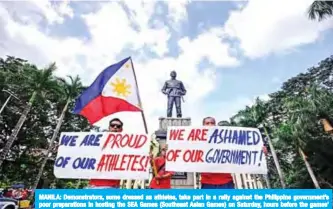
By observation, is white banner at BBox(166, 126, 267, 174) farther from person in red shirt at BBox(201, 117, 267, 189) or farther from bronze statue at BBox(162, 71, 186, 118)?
bronze statue at BBox(162, 71, 186, 118)

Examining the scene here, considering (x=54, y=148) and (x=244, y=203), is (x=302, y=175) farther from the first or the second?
(x=244, y=203)

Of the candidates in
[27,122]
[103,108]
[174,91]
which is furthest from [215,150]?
[27,122]

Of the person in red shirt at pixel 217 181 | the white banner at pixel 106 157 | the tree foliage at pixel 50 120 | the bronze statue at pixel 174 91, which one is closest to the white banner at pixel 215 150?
the person in red shirt at pixel 217 181

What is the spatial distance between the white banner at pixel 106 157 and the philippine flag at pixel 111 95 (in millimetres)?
1976

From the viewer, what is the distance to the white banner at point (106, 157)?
532 centimetres

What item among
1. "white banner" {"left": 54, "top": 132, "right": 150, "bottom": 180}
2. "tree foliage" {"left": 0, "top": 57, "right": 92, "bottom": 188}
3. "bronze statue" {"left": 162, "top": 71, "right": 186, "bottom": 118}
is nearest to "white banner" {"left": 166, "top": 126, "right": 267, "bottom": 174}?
"white banner" {"left": 54, "top": 132, "right": 150, "bottom": 180}

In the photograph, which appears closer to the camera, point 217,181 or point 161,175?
point 217,181

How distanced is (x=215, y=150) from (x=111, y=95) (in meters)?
2.75

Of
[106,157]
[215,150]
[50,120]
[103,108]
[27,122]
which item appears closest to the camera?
[106,157]

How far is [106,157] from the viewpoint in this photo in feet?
17.5

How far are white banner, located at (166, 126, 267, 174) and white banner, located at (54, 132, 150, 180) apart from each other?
551 millimetres

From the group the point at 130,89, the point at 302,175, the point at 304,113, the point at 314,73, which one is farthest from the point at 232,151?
the point at 314,73

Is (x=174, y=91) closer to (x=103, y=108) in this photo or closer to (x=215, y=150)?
(x=103, y=108)

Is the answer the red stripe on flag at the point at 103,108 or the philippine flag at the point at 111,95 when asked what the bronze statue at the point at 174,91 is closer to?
the philippine flag at the point at 111,95
